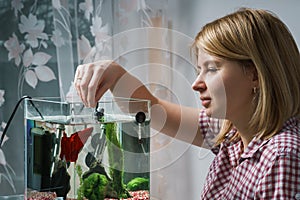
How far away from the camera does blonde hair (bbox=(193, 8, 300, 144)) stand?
125 centimetres

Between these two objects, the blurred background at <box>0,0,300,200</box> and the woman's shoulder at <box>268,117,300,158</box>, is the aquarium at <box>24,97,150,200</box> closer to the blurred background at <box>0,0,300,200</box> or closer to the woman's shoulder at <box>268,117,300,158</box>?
the woman's shoulder at <box>268,117,300,158</box>

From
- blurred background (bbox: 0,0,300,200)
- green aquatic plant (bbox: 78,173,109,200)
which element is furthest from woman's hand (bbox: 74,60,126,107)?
blurred background (bbox: 0,0,300,200)

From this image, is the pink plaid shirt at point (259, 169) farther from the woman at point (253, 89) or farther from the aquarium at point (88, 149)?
the aquarium at point (88, 149)

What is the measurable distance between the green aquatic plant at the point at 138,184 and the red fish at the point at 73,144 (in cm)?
13

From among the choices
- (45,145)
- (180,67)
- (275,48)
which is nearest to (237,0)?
(180,67)

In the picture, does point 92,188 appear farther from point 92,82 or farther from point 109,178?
point 92,82

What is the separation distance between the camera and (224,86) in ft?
4.22

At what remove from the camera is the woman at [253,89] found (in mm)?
1218

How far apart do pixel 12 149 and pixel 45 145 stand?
29.1 inches

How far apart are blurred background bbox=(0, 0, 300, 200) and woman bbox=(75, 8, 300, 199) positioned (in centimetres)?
51

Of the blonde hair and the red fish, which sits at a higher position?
the blonde hair

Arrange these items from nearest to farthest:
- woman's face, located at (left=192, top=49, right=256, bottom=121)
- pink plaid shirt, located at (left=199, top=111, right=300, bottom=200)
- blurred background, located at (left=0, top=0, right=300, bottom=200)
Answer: pink plaid shirt, located at (left=199, top=111, right=300, bottom=200), woman's face, located at (left=192, top=49, right=256, bottom=121), blurred background, located at (left=0, top=0, right=300, bottom=200)

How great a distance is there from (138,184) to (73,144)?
0.17 metres

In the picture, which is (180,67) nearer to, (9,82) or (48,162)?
(9,82)
